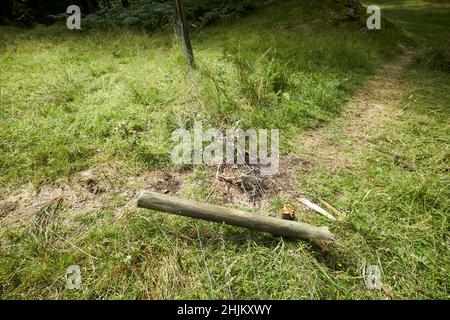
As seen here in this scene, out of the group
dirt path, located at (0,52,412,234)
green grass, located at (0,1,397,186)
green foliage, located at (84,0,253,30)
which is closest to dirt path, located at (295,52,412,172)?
dirt path, located at (0,52,412,234)

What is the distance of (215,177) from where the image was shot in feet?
12.9

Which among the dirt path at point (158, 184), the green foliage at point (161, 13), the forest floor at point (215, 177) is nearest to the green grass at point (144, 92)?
the forest floor at point (215, 177)

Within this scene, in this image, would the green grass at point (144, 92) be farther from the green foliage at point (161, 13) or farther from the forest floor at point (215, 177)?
the green foliage at point (161, 13)

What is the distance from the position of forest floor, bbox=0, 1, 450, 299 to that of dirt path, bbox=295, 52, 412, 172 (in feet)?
0.09

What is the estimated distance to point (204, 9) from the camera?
12.6 m

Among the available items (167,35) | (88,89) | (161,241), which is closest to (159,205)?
(161,241)

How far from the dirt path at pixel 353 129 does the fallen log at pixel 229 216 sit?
4.52 ft

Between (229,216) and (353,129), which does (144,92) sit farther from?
(353,129)

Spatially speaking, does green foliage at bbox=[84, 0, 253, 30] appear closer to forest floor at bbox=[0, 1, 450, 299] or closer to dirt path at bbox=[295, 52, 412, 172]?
forest floor at bbox=[0, 1, 450, 299]

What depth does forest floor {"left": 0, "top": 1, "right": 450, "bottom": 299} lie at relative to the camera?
2.83 m

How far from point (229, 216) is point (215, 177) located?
0.85 m
